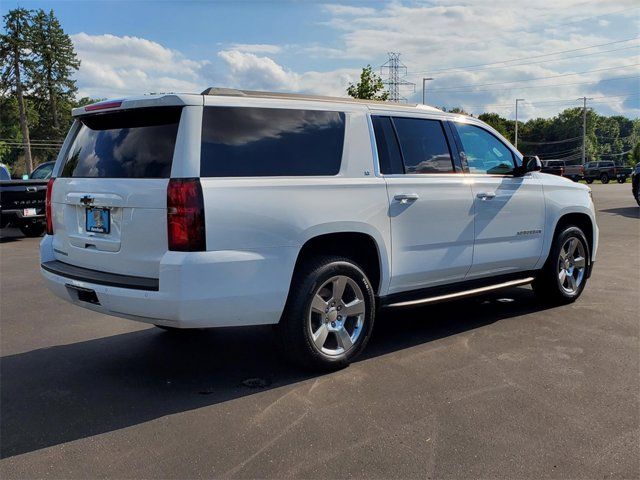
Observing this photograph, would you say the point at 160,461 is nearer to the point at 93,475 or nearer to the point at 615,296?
the point at 93,475

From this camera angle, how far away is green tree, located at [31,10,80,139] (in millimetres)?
67188

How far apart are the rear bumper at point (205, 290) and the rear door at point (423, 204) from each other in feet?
3.71

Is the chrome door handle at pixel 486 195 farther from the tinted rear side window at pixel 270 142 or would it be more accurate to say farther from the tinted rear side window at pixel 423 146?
the tinted rear side window at pixel 270 142

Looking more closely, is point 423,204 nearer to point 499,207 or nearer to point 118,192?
point 499,207

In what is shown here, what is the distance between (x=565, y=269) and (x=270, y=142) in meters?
3.88

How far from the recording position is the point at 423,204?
15.9ft

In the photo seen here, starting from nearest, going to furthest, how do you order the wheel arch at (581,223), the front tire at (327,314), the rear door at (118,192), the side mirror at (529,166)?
1. the rear door at (118,192)
2. the front tire at (327,314)
3. the side mirror at (529,166)
4. the wheel arch at (581,223)

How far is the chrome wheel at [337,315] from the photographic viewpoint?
4309 millimetres

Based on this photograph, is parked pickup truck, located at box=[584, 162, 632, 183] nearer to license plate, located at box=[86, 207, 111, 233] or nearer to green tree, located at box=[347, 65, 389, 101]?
green tree, located at box=[347, 65, 389, 101]

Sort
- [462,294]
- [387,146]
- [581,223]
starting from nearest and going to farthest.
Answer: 1. [387,146]
2. [462,294]
3. [581,223]

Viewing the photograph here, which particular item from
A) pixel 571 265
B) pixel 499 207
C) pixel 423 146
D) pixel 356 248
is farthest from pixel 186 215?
pixel 571 265

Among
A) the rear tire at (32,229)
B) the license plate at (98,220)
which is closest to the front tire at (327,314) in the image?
the license plate at (98,220)

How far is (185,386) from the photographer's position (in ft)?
13.7

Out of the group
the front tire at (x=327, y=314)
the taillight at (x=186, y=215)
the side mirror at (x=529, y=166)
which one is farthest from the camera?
the side mirror at (x=529, y=166)
